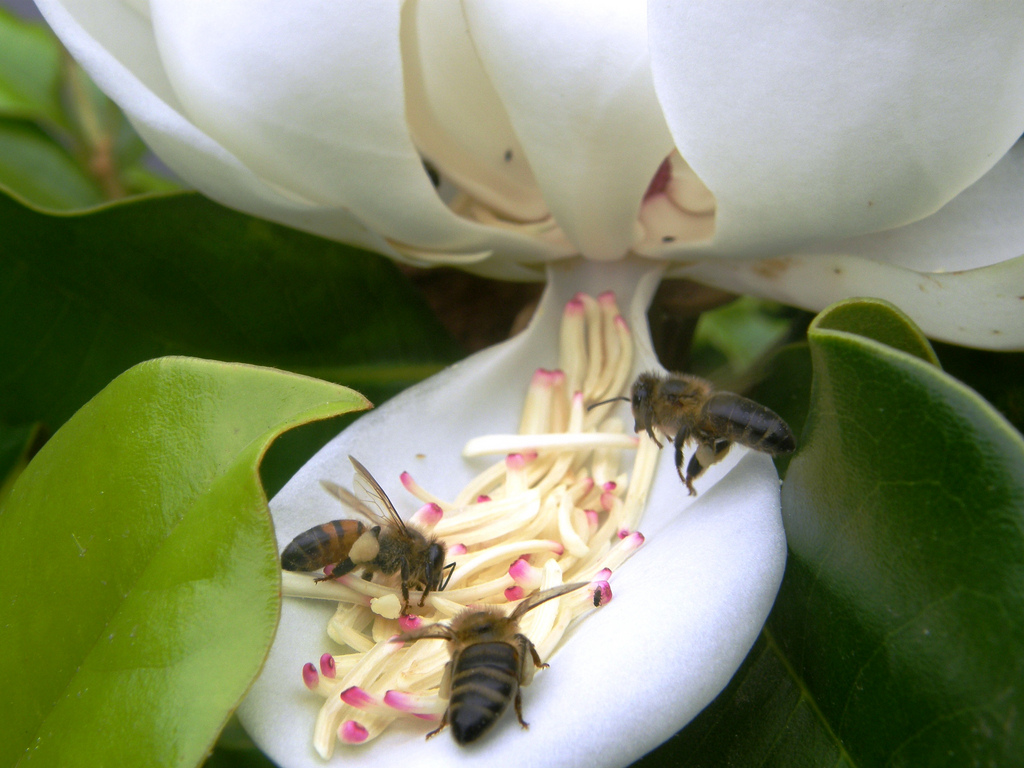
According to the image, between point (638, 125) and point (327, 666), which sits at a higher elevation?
point (638, 125)

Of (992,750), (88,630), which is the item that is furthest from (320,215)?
(992,750)

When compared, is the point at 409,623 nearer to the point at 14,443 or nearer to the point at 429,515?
the point at 429,515

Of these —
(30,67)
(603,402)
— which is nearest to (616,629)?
(603,402)

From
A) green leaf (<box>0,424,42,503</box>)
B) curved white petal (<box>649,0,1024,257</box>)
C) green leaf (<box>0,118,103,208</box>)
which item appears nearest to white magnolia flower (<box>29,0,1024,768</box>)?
curved white petal (<box>649,0,1024,257</box>)

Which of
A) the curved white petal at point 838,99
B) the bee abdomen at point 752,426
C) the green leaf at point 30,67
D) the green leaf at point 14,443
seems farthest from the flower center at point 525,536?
the green leaf at point 30,67

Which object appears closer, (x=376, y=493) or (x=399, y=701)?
(x=399, y=701)

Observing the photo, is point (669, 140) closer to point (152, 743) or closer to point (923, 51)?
point (923, 51)

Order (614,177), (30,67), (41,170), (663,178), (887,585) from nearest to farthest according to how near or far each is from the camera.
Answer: (887,585), (614,177), (663,178), (41,170), (30,67)
